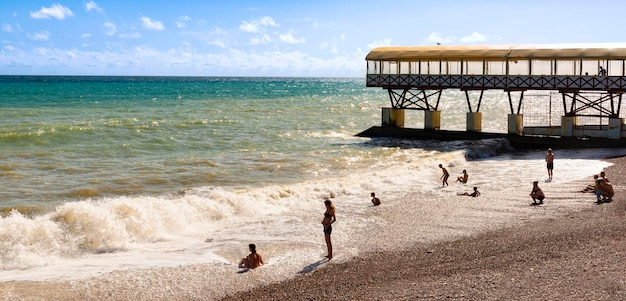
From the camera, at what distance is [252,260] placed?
49.0 ft

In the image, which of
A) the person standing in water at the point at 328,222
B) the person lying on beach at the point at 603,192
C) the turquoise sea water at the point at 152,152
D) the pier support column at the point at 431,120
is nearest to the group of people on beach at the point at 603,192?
the person lying on beach at the point at 603,192

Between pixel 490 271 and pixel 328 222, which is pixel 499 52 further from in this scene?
pixel 490 271

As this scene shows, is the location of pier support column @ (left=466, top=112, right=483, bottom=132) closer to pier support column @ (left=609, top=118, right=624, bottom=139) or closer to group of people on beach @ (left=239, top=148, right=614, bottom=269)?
pier support column @ (left=609, top=118, right=624, bottom=139)

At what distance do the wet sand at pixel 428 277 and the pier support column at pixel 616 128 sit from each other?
20439 mm

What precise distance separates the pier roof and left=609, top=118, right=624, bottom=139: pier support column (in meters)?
3.34

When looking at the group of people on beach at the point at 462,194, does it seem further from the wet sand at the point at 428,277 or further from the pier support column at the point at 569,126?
the pier support column at the point at 569,126

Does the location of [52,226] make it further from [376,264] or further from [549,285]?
[549,285]

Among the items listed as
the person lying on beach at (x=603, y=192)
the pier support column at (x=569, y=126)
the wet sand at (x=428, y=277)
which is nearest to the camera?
the wet sand at (x=428, y=277)

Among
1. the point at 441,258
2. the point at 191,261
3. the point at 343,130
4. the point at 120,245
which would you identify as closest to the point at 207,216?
the point at 120,245

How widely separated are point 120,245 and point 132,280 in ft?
10.7

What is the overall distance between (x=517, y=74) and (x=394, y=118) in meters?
8.82

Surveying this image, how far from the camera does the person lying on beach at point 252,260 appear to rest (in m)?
14.9

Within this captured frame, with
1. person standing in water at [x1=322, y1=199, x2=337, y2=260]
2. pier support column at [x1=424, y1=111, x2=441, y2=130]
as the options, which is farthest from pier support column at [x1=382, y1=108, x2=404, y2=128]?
person standing in water at [x1=322, y1=199, x2=337, y2=260]

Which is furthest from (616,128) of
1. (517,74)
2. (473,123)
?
(473,123)
